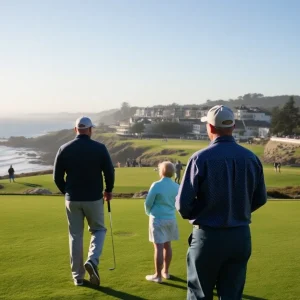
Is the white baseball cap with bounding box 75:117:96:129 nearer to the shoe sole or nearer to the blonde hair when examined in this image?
the blonde hair

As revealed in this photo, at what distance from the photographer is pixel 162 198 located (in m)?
6.91

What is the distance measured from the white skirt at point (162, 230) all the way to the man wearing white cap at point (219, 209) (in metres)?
2.35

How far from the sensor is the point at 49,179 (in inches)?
1448

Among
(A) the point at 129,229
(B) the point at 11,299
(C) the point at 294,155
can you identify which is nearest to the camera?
(B) the point at 11,299

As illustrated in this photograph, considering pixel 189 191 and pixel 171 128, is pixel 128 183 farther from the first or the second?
pixel 171 128

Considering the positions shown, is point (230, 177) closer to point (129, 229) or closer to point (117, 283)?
point (117, 283)

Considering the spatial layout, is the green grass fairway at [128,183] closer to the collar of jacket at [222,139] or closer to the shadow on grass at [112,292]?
the shadow on grass at [112,292]

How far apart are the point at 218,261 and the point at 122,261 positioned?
347 cm

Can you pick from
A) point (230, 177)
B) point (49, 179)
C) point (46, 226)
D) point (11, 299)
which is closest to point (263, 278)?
point (230, 177)

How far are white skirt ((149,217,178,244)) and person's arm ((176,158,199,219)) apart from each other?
8.40ft

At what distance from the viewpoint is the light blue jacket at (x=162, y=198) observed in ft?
22.6

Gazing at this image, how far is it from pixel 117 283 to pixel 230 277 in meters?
2.48

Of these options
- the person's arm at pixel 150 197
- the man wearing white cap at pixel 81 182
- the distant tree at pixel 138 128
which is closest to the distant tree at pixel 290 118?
the distant tree at pixel 138 128

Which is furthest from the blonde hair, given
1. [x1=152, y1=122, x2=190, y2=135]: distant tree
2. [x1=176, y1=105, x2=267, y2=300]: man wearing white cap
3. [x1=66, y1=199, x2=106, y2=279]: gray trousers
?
[x1=152, y1=122, x2=190, y2=135]: distant tree
